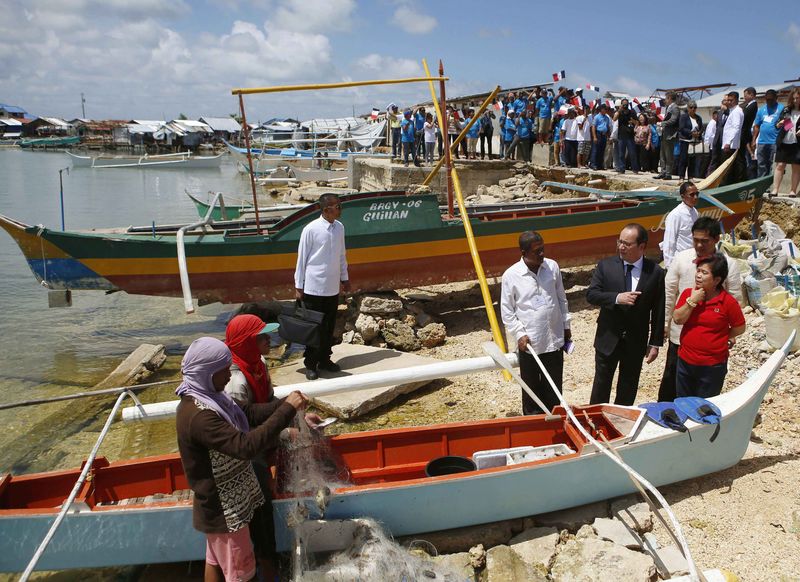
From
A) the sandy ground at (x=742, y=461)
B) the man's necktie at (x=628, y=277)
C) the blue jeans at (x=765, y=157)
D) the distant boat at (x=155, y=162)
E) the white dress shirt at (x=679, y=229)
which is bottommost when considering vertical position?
the sandy ground at (x=742, y=461)

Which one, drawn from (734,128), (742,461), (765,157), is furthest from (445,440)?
(734,128)

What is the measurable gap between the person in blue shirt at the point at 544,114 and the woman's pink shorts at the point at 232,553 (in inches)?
655

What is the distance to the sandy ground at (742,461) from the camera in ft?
11.8

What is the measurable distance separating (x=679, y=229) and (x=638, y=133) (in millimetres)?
9026

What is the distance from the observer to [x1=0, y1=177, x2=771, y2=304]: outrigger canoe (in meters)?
7.98

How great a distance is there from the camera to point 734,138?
11266 millimetres

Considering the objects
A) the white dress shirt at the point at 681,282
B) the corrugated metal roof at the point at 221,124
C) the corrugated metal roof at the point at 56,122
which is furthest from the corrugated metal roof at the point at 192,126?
the white dress shirt at the point at 681,282

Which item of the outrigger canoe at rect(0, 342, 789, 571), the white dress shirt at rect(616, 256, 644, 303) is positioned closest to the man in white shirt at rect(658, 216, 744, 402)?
the white dress shirt at rect(616, 256, 644, 303)

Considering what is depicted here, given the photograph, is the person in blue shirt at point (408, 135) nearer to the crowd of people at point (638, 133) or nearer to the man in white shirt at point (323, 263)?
the crowd of people at point (638, 133)

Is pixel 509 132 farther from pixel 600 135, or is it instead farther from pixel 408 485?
pixel 408 485

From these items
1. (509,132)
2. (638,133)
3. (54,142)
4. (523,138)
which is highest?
(54,142)

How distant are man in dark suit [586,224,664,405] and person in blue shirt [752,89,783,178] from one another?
6.92 meters

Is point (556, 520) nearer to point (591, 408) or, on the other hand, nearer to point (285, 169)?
point (591, 408)

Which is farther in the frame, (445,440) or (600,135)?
(600,135)
